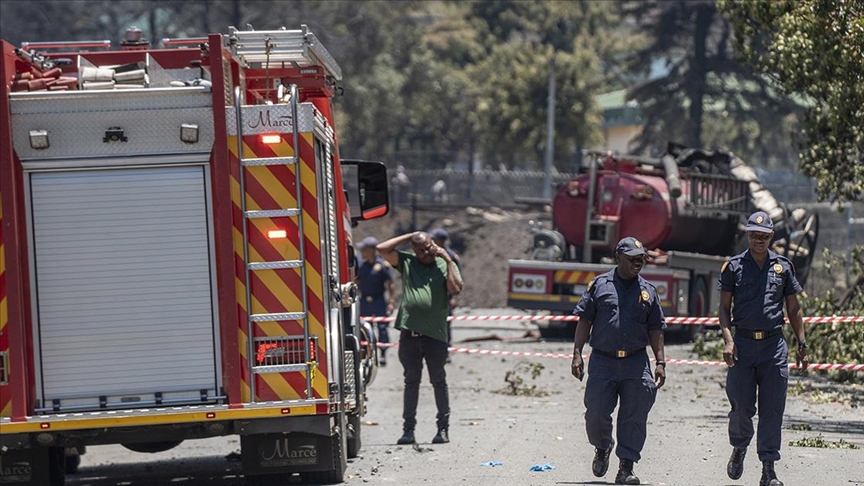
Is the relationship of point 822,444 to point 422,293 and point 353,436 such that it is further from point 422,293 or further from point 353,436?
point 353,436

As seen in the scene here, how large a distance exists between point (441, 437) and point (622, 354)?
10.3ft

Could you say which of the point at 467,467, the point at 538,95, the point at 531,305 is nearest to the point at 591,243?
the point at 531,305

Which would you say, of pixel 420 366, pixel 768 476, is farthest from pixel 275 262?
pixel 420 366

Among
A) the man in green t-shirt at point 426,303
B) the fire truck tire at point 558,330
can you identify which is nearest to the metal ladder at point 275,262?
the man in green t-shirt at point 426,303

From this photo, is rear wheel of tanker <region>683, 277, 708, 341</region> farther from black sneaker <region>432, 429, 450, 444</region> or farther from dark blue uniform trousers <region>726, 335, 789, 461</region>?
dark blue uniform trousers <region>726, 335, 789, 461</region>

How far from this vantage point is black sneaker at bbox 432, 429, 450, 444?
40.4ft

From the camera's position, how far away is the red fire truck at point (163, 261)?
8953mm

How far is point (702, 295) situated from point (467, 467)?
1250 centimetres

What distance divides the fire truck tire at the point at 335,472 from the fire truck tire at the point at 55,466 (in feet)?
5.57

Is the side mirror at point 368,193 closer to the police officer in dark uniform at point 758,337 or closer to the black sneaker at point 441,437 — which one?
the black sneaker at point 441,437

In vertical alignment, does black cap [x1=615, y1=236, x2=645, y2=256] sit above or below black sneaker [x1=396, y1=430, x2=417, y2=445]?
above

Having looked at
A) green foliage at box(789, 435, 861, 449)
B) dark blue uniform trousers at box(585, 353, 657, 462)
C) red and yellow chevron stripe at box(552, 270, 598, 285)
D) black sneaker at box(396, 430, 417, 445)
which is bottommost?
black sneaker at box(396, 430, 417, 445)

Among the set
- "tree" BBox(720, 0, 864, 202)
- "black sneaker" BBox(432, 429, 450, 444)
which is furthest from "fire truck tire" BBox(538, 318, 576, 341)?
"black sneaker" BBox(432, 429, 450, 444)

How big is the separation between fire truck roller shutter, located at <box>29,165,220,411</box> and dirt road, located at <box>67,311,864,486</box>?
6.53 feet
